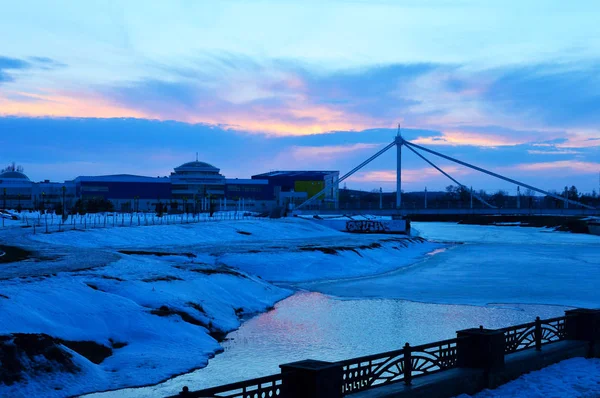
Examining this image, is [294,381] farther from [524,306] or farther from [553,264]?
[553,264]

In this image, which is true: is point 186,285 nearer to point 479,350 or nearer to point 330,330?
point 330,330

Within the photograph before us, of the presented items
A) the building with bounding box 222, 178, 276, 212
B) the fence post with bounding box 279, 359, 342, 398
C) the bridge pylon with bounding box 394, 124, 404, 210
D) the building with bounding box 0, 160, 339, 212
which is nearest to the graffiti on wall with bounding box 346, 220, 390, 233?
the bridge pylon with bounding box 394, 124, 404, 210

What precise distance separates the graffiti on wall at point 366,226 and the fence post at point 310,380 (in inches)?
3759

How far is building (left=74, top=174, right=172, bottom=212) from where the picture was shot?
158m

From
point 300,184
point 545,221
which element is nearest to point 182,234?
point 300,184

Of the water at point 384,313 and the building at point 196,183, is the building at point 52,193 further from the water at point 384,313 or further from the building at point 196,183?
the water at point 384,313

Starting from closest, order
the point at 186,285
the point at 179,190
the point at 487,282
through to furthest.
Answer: the point at 186,285 → the point at 487,282 → the point at 179,190

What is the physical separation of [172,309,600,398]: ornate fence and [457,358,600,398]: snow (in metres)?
0.67

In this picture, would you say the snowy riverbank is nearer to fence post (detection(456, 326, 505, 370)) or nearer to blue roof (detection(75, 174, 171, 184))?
fence post (detection(456, 326, 505, 370))

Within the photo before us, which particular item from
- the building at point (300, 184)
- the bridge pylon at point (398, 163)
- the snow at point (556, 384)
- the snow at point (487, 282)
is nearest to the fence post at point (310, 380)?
the snow at point (556, 384)

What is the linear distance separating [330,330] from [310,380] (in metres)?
13.9

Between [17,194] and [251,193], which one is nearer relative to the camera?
[17,194]

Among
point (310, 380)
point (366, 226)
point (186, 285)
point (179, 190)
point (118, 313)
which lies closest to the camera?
point (310, 380)

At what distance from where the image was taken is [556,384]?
49.1 ft
